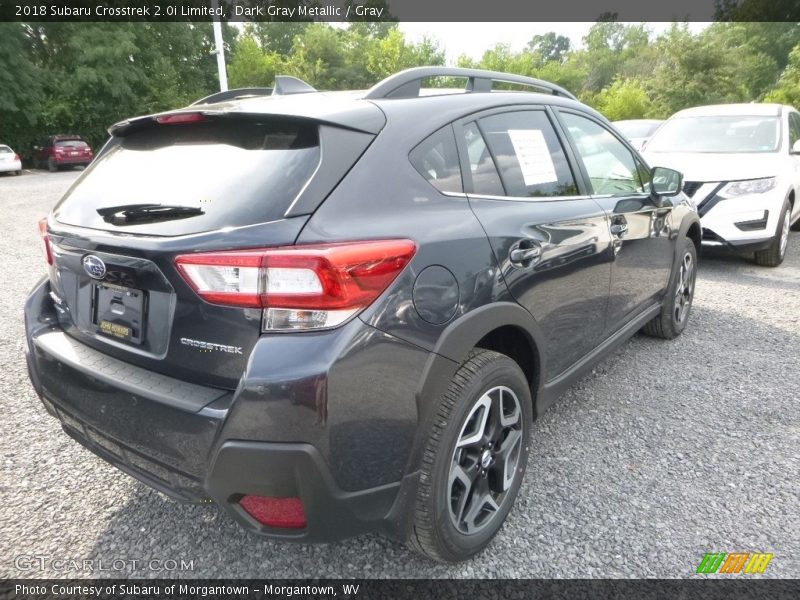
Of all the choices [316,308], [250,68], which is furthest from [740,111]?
[250,68]

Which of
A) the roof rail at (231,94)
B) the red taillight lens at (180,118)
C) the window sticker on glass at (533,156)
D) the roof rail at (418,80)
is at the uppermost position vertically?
the roof rail at (418,80)

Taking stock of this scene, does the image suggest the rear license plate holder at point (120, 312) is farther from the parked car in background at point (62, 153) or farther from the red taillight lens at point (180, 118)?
the parked car in background at point (62, 153)

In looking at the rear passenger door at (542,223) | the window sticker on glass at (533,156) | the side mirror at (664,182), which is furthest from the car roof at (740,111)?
the window sticker on glass at (533,156)

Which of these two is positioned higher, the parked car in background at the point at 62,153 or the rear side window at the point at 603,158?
the rear side window at the point at 603,158

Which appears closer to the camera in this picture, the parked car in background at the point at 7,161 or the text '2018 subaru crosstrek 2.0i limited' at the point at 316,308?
the text '2018 subaru crosstrek 2.0i limited' at the point at 316,308

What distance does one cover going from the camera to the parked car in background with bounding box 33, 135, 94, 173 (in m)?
23.8

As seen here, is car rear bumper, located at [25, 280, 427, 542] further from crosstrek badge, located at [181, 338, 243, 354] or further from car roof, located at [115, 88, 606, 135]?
car roof, located at [115, 88, 606, 135]

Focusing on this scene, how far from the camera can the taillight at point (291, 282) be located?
1.50m

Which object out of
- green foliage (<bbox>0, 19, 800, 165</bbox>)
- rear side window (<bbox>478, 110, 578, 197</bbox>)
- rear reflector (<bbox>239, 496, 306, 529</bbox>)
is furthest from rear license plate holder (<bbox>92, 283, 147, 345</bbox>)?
green foliage (<bbox>0, 19, 800, 165</bbox>)

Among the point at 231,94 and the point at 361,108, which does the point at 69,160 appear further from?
the point at 361,108

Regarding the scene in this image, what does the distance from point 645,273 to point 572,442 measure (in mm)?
1194

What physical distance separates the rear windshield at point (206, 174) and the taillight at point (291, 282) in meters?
0.13

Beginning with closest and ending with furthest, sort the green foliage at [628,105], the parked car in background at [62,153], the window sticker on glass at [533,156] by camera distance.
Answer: the window sticker on glass at [533,156], the parked car in background at [62,153], the green foliage at [628,105]

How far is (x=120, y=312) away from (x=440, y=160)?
1213 mm
